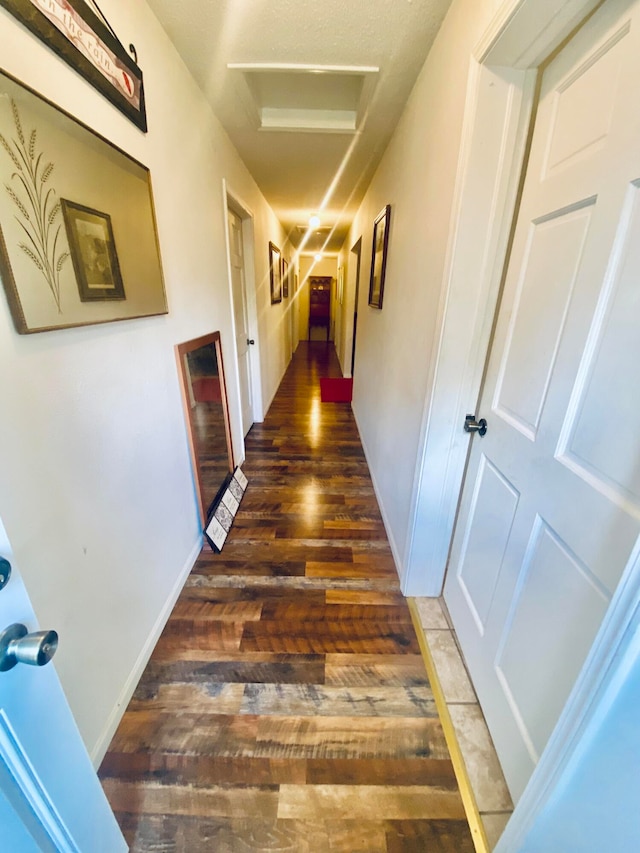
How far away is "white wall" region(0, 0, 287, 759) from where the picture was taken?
0.78 metres

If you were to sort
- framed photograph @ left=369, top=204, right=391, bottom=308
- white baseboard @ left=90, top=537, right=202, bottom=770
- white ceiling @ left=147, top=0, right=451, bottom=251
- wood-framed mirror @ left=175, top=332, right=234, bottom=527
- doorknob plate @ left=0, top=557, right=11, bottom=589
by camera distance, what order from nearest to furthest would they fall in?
doorknob plate @ left=0, top=557, right=11, bottom=589
white baseboard @ left=90, top=537, right=202, bottom=770
white ceiling @ left=147, top=0, right=451, bottom=251
wood-framed mirror @ left=175, top=332, right=234, bottom=527
framed photograph @ left=369, top=204, right=391, bottom=308

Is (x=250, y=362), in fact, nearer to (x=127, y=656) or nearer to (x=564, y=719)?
(x=127, y=656)

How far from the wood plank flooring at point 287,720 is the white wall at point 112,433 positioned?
17 centimetres

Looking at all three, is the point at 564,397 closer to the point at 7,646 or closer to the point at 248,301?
the point at 7,646

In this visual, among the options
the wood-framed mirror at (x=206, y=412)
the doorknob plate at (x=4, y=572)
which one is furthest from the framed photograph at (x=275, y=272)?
the doorknob plate at (x=4, y=572)

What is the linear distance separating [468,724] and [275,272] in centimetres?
444

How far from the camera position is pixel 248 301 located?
322 cm

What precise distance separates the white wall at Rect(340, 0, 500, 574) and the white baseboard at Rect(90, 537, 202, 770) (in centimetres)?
113

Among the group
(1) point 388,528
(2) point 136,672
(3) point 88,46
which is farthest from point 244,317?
(2) point 136,672

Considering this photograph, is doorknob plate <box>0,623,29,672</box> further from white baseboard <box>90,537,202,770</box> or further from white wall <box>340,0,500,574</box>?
white wall <box>340,0,500,574</box>

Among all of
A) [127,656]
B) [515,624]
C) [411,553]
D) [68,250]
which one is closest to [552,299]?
[515,624]

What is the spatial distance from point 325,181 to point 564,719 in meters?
3.67

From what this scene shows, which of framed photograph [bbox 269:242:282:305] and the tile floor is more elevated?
framed photograph [bbox 269:242:282:305]

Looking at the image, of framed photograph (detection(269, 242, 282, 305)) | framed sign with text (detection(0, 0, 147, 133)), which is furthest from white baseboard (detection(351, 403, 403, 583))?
framed photograph (detection(269, 242, 282, 305))
